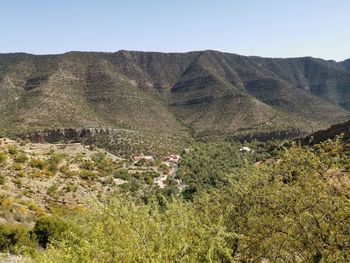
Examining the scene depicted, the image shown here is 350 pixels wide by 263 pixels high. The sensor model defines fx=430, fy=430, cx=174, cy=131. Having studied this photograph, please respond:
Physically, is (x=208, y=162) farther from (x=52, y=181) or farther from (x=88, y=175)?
(x=52, y=181)

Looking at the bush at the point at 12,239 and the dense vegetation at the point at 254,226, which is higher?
the dense vegetation at the point at 254,226

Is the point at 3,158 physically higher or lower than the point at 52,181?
higher

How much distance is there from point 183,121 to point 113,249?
15671 centimetres

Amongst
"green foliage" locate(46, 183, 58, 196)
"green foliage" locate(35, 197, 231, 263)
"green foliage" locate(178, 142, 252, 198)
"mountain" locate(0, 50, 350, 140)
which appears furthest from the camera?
"mountain" locate(0, 50, 350, 140)

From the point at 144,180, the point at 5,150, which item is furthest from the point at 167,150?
the point at 5,150

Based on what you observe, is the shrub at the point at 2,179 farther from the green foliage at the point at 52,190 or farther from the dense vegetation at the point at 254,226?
the dense vegetation at the point at 254,226

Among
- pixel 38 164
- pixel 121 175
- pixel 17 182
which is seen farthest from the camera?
pixel 121 175

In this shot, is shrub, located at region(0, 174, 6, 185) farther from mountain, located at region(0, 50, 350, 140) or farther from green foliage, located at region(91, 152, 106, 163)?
mountain, located at region(0, 50, 350, 140)

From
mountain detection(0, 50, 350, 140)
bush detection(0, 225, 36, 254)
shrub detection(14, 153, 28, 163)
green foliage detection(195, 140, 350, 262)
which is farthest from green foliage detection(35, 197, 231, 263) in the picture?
mountain detection(0, 50, 350, 140)

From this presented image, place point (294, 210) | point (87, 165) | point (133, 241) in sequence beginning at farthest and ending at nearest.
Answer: point (87, 165)
point (294, 210)
point (133, 241)

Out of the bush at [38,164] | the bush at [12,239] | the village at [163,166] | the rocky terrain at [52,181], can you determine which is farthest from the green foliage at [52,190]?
the village at [163,166]

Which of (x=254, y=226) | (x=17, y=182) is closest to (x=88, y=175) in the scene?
(x=17, y=182)

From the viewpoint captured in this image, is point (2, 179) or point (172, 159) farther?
point (172, 159)

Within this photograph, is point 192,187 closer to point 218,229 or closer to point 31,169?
point 31,169
